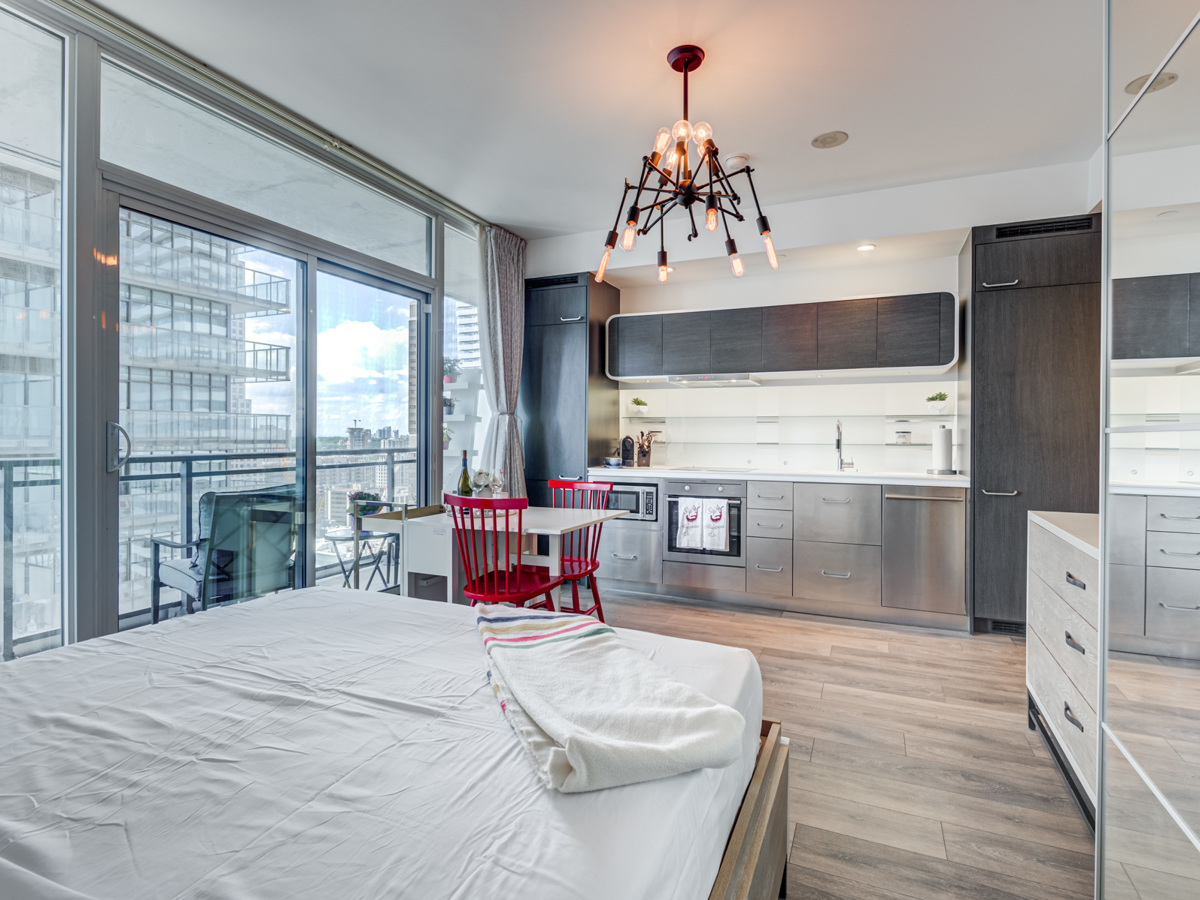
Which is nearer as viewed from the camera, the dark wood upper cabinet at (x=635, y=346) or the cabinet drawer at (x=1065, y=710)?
the cabinet drawer at (x=1065, y=710)

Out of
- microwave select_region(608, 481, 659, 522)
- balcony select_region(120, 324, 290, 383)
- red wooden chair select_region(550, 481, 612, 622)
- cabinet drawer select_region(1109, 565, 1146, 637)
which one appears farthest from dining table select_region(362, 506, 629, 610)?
cabinet drawer select_region(1109, 565, 1146, 637)

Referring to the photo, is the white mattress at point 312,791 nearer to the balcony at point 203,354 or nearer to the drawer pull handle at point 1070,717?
the drawer pull handle at point 1070,717

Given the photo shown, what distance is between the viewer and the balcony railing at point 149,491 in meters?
2.11

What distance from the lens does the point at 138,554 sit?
2.50 meters

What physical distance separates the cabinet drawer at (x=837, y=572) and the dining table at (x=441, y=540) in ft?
5.12

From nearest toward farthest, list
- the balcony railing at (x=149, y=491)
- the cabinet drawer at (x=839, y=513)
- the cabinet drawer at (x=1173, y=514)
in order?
the cabinet drawer at (x=1173, y=514) → the balcony railing at (x=149, y=491) → the cabinet drawer at (x=839, y=513)

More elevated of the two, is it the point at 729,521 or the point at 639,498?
the point at 639,498

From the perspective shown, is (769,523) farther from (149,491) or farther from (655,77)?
(149,491)

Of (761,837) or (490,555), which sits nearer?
(761,837)

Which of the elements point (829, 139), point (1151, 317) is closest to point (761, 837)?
point (1151, 317)

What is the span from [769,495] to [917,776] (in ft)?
7.39

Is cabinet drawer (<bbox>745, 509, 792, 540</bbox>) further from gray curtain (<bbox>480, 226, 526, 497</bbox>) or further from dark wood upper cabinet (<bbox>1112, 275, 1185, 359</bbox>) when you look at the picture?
dark wood upper cabinet (<bbox>1112, 275, 1185, 359</bbox>)

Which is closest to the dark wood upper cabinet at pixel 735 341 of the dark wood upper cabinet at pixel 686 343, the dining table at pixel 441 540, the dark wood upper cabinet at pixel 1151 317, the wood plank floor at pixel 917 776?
the dark wood upper cabinet at pixel 686 343

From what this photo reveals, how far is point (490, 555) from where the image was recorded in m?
3.30
